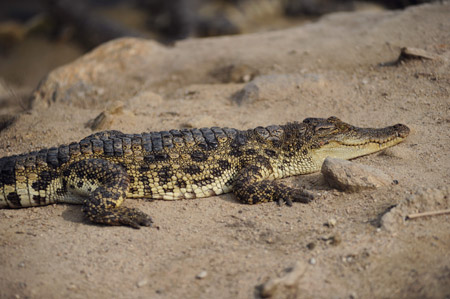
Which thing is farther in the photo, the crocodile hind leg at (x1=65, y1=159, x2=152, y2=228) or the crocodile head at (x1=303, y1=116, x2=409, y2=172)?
the crocodile head at (x1=303, y1=116, x2=409, y2=172)

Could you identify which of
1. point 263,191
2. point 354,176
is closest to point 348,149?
point 354,176

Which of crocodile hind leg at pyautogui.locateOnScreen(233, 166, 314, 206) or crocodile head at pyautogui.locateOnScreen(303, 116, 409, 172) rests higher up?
crocodile head at pyautogui.locateOnScreen(303, 116, 409, 172)

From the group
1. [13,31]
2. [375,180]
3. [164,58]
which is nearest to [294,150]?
[375,180]

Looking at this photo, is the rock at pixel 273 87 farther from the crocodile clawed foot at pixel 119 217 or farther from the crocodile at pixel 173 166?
the crocodile clawed foot at pixel 119 217

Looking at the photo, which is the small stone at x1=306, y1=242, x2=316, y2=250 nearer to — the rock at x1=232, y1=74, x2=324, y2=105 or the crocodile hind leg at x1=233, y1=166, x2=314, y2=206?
the crocodile hind leg at x1=233, y1=166, x2=314, y2=206

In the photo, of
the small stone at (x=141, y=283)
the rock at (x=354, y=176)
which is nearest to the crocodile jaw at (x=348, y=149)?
the rock at (x=354, y=176)

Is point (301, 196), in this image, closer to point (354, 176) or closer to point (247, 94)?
point (354, 176)

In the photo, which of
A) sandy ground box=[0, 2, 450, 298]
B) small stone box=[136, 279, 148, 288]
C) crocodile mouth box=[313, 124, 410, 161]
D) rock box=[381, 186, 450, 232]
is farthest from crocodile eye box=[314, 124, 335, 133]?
small stone box=[136, 279, 148, 288]
